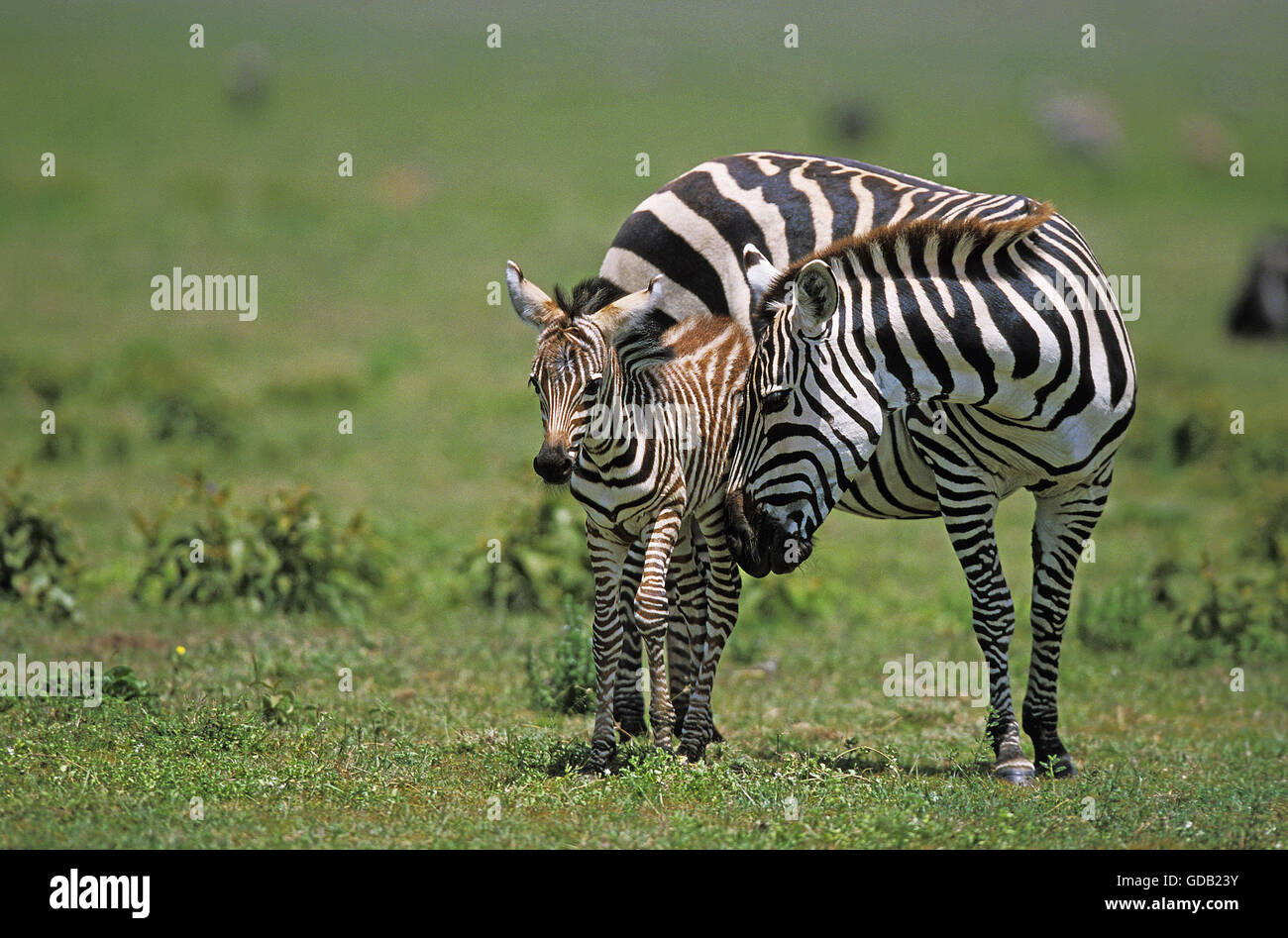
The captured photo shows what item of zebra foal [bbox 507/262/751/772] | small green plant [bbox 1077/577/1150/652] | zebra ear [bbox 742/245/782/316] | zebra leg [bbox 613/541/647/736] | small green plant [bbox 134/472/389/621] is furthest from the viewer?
small green plant [bbox 1077/577/1150/652]

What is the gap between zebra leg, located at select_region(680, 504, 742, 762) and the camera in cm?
755

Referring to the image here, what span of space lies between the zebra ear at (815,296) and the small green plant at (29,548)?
6.47 m

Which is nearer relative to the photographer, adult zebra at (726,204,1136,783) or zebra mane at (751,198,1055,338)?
adult zebra at (726,204,1136,783)

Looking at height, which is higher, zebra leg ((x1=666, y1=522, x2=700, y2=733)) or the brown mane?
the brown mane

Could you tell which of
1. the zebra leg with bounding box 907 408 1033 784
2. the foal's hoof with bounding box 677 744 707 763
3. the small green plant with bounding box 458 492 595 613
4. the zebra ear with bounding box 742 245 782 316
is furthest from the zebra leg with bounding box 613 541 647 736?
the small green plant with bounding box 458 492 595 613

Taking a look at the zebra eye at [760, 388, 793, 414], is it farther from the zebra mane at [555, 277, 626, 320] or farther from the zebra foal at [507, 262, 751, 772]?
the zebra mane at [555, 277, 626, 320]

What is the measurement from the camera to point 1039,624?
25.9 feet

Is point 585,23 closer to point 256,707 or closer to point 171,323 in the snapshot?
point 171,323

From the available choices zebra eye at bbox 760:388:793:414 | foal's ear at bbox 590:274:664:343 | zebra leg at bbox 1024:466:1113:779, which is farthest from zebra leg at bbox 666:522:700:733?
zebra leg at bbox 1024:466:1113:779

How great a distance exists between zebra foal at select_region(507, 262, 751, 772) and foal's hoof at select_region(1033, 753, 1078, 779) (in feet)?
5.92

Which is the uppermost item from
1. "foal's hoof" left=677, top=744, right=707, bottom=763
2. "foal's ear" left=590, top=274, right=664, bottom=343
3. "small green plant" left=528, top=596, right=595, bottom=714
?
"foal's ear" left=590, top=274, right=664, bottom=343

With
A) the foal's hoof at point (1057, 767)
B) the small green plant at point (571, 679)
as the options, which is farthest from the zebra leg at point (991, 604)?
the small green plant at point (571, 679)

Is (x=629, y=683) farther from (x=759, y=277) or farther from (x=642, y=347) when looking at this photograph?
(x=759, y=277)

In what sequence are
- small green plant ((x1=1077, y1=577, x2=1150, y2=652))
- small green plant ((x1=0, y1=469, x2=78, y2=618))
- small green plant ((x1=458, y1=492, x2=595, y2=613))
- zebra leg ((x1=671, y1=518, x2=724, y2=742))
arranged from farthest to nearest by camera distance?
small green plant ((x1=458, y1=492, x2=595, y2=613)), small green plant ((x1=1077, y1=577, x2=1150, y2=652)), small green plant ((x1=0, y1=469, x2=78, y2=618)), zebra leg ((x1=671, y1=518, x2=724, y2=742))
